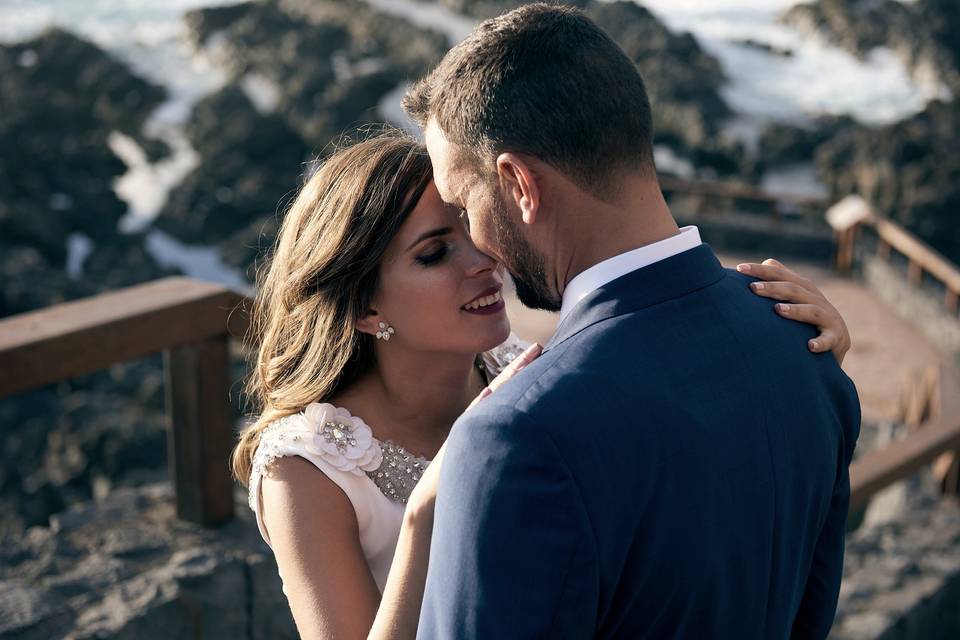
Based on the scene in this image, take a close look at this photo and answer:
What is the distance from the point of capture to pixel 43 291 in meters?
12.2

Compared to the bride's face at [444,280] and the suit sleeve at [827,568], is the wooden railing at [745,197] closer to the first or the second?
the bride's face at [444,280]

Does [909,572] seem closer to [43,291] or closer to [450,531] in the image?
[450,531]

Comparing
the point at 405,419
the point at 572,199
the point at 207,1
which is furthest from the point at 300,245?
the point at 207,1

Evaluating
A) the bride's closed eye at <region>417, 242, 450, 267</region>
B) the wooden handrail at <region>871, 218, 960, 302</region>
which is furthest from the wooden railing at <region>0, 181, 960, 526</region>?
the wooden handrail at <region>871, 218, 960, 302</region>

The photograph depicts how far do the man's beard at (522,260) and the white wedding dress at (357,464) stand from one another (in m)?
0.65

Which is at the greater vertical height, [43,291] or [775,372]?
[775,372]

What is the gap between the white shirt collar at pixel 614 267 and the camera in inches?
60.4

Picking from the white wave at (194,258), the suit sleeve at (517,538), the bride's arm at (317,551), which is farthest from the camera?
the white wave at (194,258)

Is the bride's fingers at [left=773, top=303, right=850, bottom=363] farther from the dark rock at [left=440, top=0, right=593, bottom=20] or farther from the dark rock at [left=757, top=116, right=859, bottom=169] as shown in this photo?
the dark rock at [left=440, top=0, right=593, bottom=20]

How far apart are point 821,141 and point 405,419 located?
17633 mm


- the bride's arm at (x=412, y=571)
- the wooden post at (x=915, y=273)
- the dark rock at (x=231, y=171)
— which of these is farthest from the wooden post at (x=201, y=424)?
the dark rock at (x=231, y=171)

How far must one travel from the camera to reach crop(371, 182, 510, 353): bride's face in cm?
216

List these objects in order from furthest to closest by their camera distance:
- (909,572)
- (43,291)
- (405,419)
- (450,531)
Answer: (43,291), (909,572), (405,419), (450,531)

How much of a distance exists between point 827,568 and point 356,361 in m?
0.99
